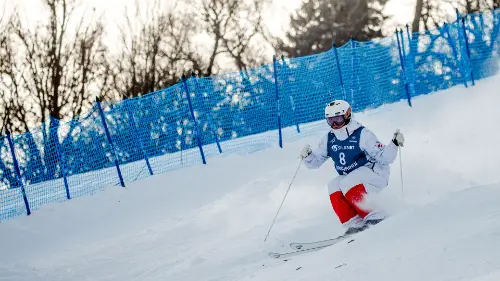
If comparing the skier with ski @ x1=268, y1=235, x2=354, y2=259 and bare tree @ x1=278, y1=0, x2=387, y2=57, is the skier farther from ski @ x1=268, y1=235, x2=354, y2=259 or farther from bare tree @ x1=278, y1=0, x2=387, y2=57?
bare tree @ x1=278, y1=0, x2=387, y2=57

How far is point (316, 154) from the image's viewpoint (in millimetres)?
7910

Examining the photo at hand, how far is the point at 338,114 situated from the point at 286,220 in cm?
208

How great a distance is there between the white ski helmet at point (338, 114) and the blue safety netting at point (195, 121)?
5.32 m

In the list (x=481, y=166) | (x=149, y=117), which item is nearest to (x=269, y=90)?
(x=149, y=117)

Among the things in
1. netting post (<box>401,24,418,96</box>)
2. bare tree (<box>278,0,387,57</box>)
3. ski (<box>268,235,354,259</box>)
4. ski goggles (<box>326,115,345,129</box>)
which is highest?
bare tree (<box>278,0,387,57</box>)

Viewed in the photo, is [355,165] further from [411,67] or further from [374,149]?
[411,67]

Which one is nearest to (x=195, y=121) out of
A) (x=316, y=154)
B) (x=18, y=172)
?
(x=18, y=172)

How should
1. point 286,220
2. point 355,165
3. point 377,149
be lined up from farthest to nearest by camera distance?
point 286,220 → point 355,165 → point 377,149

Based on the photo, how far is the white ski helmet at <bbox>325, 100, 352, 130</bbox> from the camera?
734 cm

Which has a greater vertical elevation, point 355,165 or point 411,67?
point 411,67

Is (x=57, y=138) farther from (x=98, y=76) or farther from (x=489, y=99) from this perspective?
(x=98, y=76)

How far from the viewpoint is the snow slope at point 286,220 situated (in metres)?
4.54

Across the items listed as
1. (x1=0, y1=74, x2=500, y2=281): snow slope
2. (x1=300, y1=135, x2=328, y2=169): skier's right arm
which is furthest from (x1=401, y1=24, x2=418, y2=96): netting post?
(x1=300, y1=135, x2=328, y2=169): skier's right arm

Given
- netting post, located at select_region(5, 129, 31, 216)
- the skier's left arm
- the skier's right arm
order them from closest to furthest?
the skier's left arm < the skier's right arm < netting post, located at select_region(5, 129, 31, 216)
